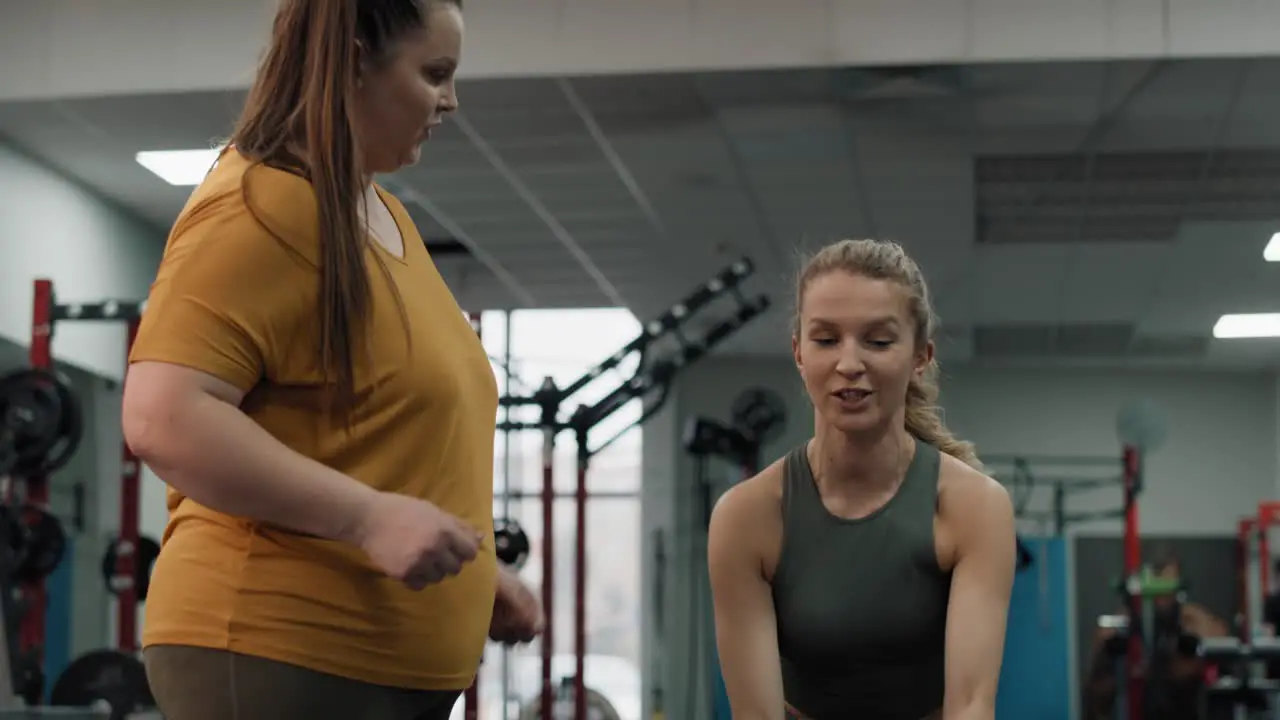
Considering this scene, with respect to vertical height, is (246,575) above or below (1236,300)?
below

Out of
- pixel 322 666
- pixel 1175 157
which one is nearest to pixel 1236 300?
pixel 1175 157

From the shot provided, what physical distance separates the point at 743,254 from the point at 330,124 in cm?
821

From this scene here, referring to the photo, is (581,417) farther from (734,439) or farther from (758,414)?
(758,414)

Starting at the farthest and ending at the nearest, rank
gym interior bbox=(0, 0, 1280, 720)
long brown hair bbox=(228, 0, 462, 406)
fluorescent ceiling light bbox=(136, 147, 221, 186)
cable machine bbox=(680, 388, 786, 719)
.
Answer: fluorescent ceiling light bbox=(136, 147, 221, 186), cable machine bbox=(680, 388, 786, 719), gym interior bbox=(0, 0, 1280, 720), long brown hair bbox=(228, 0, 462, 406)

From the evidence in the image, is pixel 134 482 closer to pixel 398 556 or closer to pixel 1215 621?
pixel 398 556

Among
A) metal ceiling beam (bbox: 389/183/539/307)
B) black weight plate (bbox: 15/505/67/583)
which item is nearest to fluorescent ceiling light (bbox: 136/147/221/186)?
metal ceiling beam (bbox: 389/183/539/307)

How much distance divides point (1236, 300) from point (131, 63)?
7438mm

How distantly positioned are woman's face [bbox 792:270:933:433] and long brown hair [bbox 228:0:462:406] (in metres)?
0.84

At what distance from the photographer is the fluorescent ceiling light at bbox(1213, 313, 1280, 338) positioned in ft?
35.7

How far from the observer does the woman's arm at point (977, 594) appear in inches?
71.1

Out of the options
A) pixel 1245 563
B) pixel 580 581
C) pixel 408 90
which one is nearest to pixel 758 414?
pixel 580 581

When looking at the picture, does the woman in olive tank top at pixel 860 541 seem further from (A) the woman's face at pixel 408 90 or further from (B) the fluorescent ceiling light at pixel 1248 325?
(B) the fluorescent ceiling light at pixel 1248 325

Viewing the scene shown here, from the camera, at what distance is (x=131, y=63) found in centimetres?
650

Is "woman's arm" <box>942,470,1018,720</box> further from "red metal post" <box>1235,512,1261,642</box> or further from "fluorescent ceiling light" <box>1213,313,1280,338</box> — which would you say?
"red metal post" <box>1235,512,1261,642</box>
